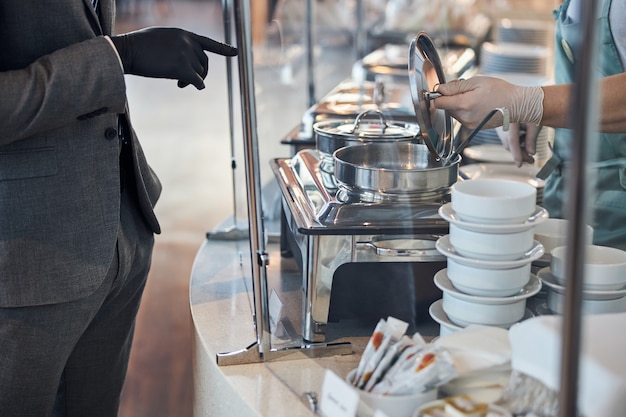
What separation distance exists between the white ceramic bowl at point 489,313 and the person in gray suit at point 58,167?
0.50 m

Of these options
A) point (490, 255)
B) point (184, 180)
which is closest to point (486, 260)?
point (490, 255)

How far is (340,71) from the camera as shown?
3031 millimetres

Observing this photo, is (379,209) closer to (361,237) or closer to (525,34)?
(361,237)

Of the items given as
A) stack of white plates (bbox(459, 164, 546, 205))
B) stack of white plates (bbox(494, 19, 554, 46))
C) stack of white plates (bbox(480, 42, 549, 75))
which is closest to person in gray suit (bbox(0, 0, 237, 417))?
stack of white plates (bbox(459, 164, 546, 205))

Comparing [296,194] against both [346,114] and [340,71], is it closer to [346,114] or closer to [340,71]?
[346,114]

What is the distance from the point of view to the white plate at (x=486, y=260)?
1.05m

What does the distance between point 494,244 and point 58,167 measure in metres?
0.61

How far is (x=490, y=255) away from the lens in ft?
3.46

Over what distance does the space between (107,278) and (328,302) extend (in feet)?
1.11

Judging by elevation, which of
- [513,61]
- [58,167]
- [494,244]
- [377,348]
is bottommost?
[377,348]

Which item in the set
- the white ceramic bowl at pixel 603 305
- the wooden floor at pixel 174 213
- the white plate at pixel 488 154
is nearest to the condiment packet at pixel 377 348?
the white ceramic bowl at pixel 603 305

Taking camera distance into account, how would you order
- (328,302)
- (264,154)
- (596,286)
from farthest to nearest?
1. (264,154)
2. (328,302)
3. (596,286)

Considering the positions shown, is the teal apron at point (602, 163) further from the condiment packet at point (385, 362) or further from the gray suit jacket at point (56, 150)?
the gray suit jacket at point (56, 150)

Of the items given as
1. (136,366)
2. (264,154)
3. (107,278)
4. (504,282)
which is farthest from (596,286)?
(136,366)
